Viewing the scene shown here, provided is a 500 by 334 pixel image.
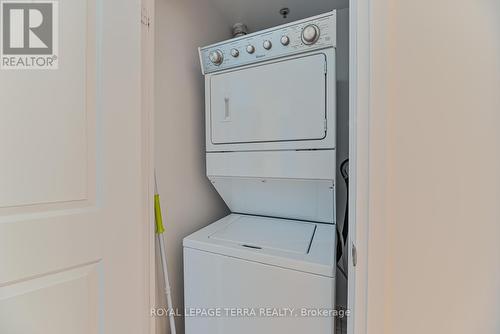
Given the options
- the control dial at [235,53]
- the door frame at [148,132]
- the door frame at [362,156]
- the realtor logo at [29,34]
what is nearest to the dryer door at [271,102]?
the control dial at [235,53]

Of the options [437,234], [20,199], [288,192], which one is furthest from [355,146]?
[20,199]

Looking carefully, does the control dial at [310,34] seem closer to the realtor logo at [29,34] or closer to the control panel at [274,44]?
the control panel at [274,44]

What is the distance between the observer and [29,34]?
938 mm

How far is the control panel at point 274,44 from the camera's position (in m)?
1.48

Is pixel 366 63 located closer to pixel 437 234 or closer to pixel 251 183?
pixel 437 234

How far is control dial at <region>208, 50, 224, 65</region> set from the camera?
5.93 ft

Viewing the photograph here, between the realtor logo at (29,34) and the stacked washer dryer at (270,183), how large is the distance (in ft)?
3.43

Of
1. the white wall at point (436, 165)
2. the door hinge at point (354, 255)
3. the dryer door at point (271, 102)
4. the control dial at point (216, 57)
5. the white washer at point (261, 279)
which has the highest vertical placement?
the control dial at point (216, 57)

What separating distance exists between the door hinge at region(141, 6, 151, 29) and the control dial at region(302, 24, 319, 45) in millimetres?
931

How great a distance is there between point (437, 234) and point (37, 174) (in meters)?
1.40

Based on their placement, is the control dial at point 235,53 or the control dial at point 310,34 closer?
the control dial at point 310,34

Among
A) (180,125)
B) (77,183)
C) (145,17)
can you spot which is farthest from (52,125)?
(180,125)

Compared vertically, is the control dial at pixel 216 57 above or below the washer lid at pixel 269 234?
above

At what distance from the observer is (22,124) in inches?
36.0
